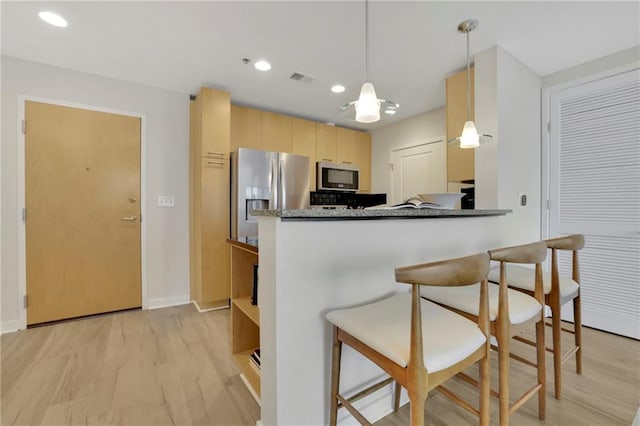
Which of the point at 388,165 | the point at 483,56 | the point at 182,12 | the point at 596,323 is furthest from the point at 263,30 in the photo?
the point at 596,323

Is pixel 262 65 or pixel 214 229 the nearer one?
pixel 262 65

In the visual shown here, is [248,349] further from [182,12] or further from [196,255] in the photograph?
[182,12]

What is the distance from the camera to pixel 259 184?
117 inches

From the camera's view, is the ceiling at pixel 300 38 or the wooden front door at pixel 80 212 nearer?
the ceiling at pixel 300 38

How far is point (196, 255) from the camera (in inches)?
114

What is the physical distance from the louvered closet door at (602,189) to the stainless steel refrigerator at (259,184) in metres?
2.55

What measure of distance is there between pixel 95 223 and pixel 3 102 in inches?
45.7

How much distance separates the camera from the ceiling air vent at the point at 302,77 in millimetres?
2635

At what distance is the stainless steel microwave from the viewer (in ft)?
12.4

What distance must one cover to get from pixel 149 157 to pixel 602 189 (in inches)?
164

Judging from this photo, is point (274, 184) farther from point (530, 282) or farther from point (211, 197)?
point (530, 282)

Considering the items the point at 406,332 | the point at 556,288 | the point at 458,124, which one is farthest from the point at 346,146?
the point at 406,332

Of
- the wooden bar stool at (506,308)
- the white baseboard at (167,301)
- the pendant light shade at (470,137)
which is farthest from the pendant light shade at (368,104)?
the white baseboard at (167,301)

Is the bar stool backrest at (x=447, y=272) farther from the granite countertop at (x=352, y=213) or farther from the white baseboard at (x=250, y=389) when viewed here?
the white baseboard at (x=250, y=389)
